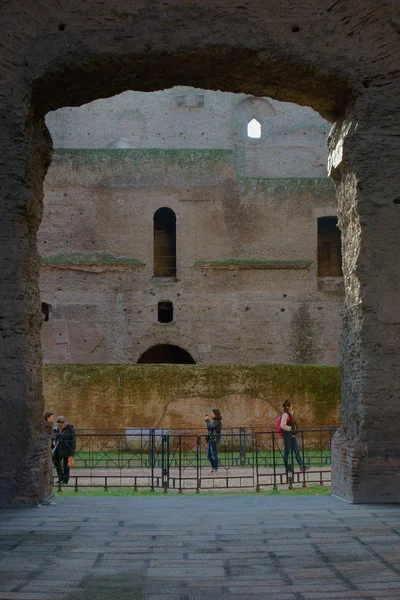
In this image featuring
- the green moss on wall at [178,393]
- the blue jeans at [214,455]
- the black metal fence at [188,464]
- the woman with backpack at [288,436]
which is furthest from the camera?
the green moss on wall at [178,393]

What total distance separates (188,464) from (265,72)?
6.18m

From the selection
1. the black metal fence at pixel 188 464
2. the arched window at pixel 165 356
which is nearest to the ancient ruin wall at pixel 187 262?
the arched window at pixel 165 356

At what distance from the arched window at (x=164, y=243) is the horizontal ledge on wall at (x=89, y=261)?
1.57 m

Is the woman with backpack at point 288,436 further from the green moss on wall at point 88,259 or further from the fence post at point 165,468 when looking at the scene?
the green moss on wall at point 88,259

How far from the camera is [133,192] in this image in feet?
57.2

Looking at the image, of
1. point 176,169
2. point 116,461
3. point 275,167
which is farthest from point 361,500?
point 275,167

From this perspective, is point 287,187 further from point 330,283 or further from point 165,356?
point 165,356

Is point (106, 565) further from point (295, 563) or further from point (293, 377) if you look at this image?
point (293, 377)

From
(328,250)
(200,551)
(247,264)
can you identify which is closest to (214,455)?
(200,551)

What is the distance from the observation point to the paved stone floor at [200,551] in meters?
2.99

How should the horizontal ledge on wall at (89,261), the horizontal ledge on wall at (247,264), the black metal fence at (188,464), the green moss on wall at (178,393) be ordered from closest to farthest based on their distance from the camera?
1. the black metal fence at (188,464)
2. the green moss on wall at (178,393)
3. the horizontal ledge on wall at (89,261)
4. the horizontal ledge on wall at (247,264)

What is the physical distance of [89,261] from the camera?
16953mm

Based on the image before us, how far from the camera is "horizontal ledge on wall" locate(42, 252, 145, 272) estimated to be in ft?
55.5

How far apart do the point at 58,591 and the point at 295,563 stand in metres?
1.19
